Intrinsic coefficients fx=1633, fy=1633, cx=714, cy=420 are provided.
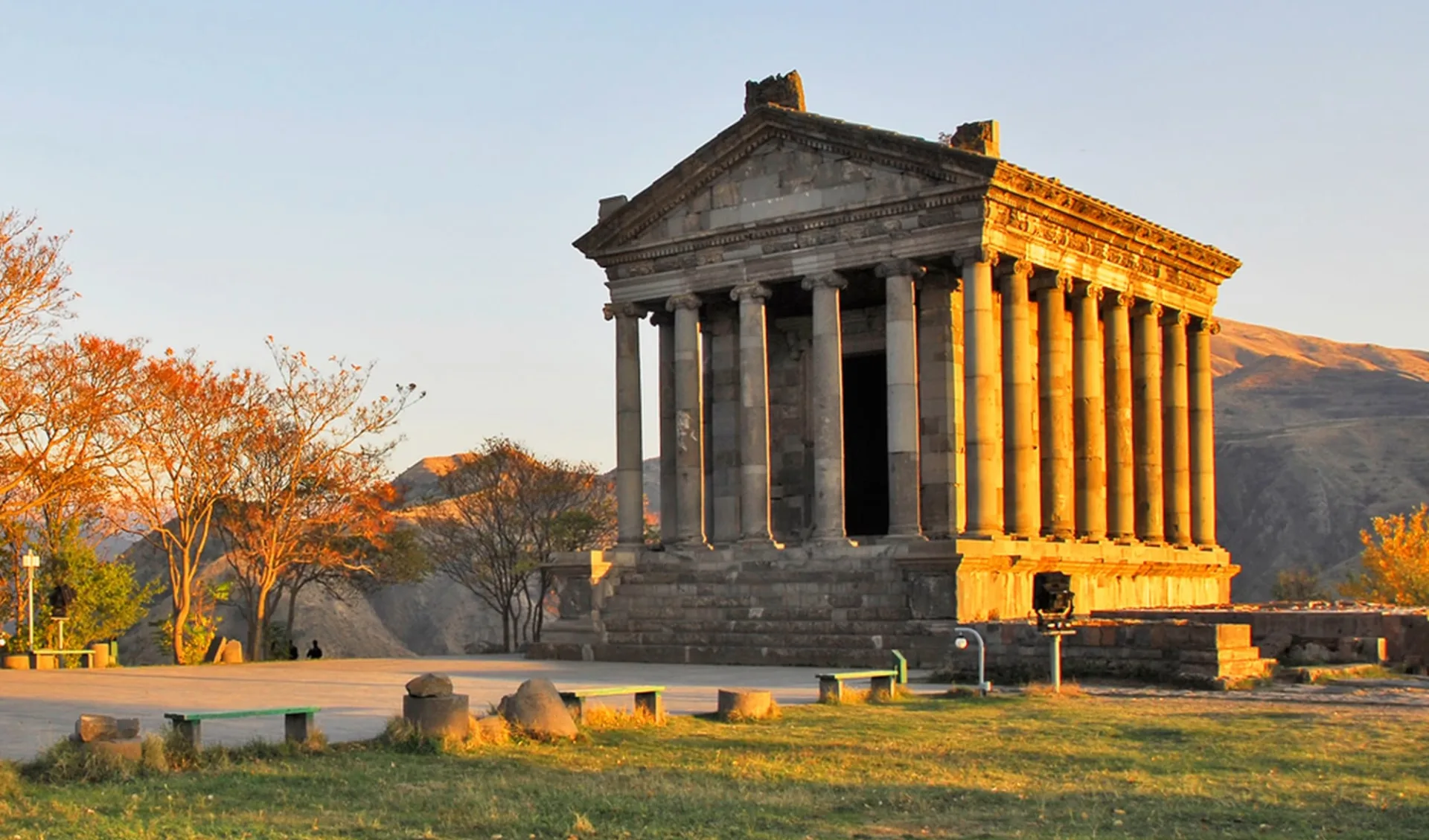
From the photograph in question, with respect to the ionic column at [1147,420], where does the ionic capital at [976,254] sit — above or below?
above

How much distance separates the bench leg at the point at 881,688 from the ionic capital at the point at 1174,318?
2566 cm

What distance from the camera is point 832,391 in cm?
3816

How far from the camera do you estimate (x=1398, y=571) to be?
66.4 m

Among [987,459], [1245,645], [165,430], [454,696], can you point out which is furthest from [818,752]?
[165,430]

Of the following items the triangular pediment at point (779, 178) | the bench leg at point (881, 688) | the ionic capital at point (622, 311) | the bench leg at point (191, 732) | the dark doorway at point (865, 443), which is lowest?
the bench leg at point (881, 688)

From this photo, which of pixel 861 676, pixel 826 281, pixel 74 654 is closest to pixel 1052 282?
pixel 826 281

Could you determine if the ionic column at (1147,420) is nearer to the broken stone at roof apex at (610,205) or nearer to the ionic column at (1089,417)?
the ionic column at (1089,417)

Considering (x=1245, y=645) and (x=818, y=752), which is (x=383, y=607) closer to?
(x=1245, y=645)

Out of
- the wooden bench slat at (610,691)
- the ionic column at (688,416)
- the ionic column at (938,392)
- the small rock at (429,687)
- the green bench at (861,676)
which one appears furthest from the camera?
the ionic column at (688,416)

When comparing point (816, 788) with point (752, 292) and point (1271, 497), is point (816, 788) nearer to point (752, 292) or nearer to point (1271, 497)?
point (752, 292)

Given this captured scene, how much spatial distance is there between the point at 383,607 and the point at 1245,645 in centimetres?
7543

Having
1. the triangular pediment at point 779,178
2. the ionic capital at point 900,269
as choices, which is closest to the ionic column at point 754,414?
the triangular pediment at point 779,178

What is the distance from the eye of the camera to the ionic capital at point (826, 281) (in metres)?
38.5

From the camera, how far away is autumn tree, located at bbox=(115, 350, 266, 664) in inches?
1923
